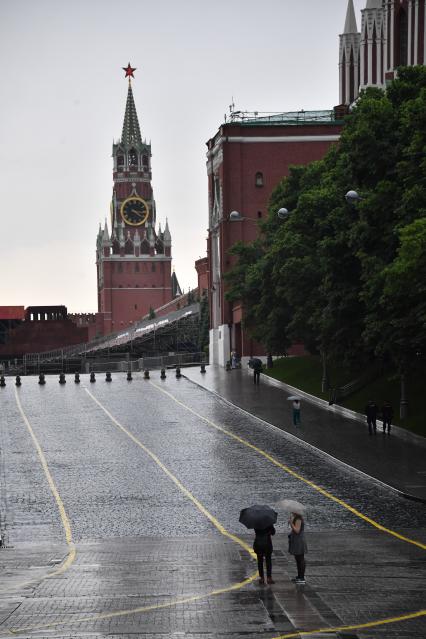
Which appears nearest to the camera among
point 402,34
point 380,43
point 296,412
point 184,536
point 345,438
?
point 184,536

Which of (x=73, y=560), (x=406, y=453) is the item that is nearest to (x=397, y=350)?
(x=406, y=453)

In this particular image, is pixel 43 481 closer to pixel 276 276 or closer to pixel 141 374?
pixel 276 276

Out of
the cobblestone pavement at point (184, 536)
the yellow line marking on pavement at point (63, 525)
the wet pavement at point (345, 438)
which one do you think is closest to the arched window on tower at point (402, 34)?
the wet pavement at point (345, 438)

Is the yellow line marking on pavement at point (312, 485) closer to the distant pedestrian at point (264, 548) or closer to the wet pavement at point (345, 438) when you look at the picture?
the wet pavement at point (345, 438)

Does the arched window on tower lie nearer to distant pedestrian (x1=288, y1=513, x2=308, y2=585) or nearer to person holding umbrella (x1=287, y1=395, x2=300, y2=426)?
person holding umbrella (x1=287, y1=395, x2=300, y2=426)

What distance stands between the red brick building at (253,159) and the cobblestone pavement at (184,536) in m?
43.7

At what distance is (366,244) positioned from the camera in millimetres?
47500

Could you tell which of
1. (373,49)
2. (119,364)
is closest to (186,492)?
(373,49)

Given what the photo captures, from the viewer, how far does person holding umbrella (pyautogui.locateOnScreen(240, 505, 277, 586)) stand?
806 inches

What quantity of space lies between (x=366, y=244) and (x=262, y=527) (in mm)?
27998

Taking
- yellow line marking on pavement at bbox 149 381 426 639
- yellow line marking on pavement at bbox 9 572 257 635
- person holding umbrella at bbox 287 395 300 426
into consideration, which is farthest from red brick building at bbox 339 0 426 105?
yellow line marking on pavement at bbox 9 572 257 635

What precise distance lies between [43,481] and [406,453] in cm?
1213

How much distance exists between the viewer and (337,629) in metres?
17.0

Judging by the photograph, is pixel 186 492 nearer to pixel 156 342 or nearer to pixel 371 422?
pixel 371 422
